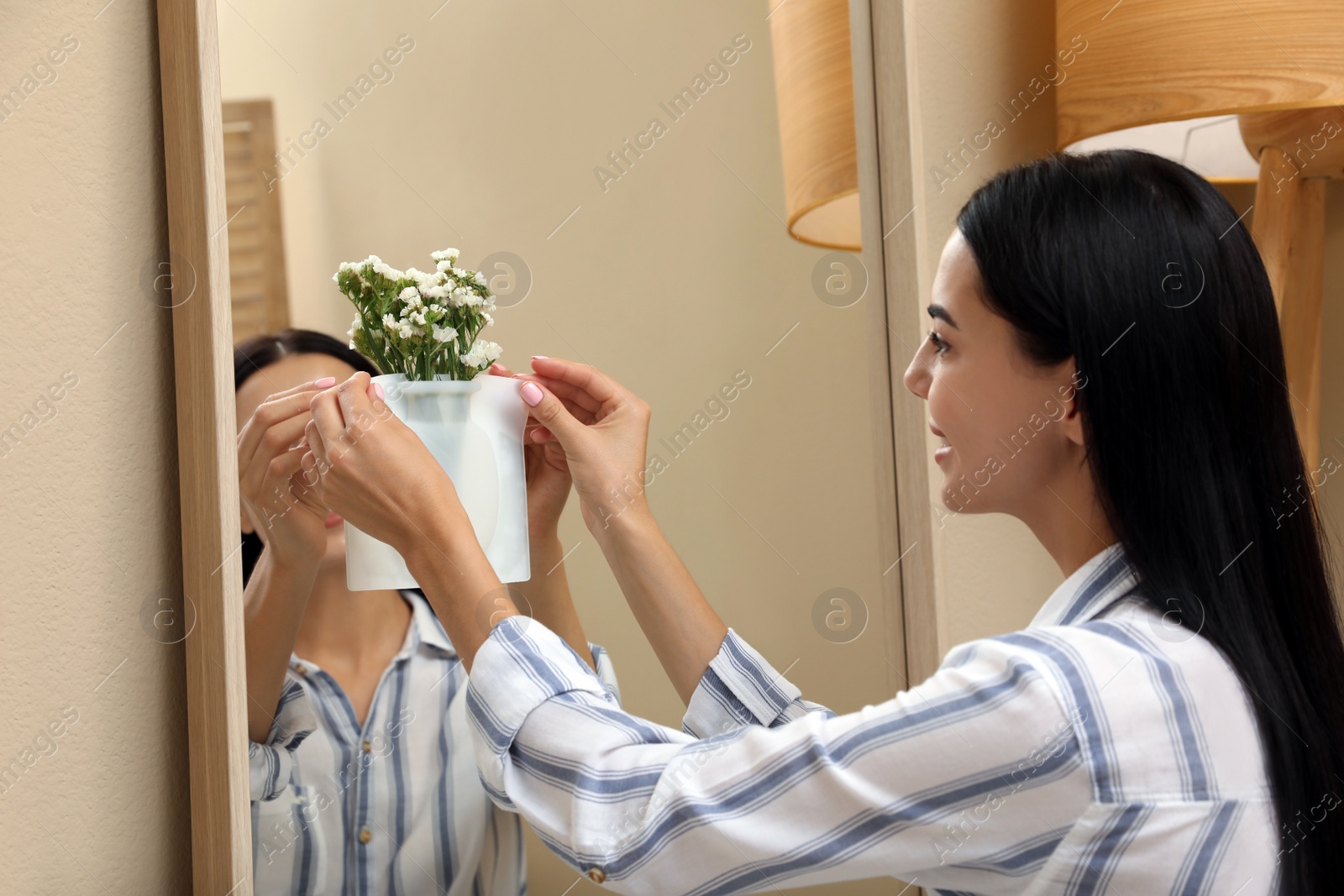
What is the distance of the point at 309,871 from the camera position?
88 cm

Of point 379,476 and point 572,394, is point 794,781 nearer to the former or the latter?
point 379,476

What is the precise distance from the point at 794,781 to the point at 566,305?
1.62 ft

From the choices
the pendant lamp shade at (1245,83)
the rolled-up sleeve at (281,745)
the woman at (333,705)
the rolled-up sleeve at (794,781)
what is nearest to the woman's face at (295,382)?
the woman at (333,705)

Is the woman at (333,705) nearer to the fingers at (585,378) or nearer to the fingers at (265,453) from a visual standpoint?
the fingers at (265,453)

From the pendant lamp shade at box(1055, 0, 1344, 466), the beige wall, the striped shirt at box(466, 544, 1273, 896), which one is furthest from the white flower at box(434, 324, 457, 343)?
the pendant lamp shade at box(1055, 0, 1344, 466)

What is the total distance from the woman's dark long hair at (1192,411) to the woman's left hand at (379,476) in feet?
1.41

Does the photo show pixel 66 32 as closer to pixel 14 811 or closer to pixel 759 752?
pixel 14 811

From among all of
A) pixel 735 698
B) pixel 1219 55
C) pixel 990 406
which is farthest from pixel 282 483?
pixel 1219 55

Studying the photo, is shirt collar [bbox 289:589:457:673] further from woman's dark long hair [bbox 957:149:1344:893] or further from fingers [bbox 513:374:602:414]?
woman's dark long hair [bbox 957:149:1344:893]

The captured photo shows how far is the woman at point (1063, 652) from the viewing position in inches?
25.3

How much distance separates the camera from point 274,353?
0.88 meters

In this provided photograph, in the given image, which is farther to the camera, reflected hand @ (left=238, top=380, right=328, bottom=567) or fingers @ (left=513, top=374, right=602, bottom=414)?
fingers @ (left=513, top=374, right=602, bottom=414)

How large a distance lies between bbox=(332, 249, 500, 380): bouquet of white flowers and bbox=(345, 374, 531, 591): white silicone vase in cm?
1

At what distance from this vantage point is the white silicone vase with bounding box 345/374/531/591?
2.86 feet
